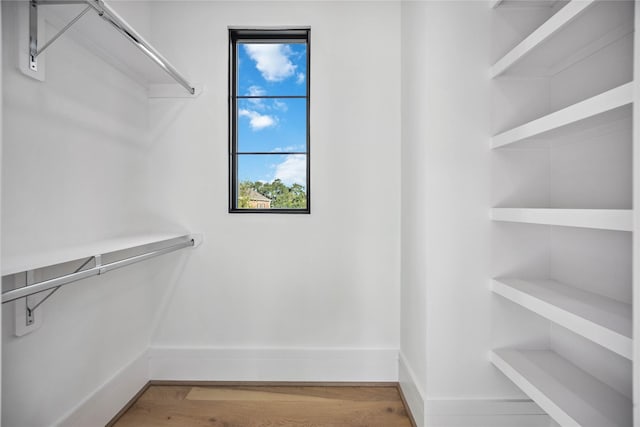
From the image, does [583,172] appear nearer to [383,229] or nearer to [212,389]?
[383,229]

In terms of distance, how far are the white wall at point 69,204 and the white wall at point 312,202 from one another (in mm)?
225

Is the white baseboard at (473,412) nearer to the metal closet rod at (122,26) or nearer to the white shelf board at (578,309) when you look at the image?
the white shelf board at (578,309)

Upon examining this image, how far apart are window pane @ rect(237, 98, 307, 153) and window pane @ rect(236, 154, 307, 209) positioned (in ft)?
0.19

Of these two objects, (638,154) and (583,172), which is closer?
(638,154)

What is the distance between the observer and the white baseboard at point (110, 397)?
136 cm

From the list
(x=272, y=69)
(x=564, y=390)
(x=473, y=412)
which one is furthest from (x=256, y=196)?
(x=564, y=390)

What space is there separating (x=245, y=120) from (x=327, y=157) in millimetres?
526

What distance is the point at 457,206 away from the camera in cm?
145

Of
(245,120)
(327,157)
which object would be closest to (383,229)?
(327,157)

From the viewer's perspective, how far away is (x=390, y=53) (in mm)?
1856

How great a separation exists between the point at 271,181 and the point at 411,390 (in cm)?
126

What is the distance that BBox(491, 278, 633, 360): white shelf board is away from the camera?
35.2 inches

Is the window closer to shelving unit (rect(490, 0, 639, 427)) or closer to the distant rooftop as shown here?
the distant rooftop

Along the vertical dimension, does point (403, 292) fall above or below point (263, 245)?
below
